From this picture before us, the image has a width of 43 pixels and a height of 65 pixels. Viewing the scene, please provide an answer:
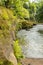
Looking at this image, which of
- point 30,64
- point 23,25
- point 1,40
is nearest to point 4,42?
point 1,40

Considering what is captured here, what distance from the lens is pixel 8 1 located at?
67.4 ft

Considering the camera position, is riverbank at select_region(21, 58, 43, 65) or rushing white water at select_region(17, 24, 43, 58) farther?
rushing white water at select_region(17, 24, 43, 58)

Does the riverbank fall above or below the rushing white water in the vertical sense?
above

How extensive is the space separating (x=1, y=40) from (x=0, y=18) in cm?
236

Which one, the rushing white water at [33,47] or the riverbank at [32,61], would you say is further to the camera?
the rushing white water at [33,47]

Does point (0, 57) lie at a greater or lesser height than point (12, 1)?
greater

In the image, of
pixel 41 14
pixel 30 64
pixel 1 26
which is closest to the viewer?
pixel 1 26

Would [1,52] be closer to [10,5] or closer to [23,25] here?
[10,5]

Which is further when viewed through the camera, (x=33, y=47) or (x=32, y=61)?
(x=33, y=47)

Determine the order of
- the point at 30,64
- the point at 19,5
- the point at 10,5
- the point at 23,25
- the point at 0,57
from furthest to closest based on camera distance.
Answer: the point at 23,25 < the point at 19,5 < the point at 10,5 < the point at 30,64 < the point at 0,57

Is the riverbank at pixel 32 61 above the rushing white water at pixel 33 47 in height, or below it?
above

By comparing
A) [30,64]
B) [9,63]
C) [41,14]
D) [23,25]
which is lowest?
[41,14]

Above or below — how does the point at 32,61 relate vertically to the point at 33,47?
above

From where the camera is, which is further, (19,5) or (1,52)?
(19,5)
